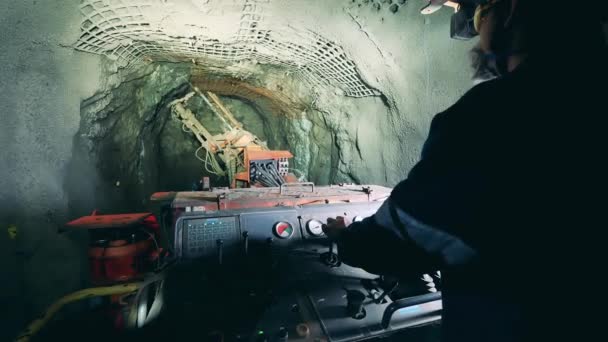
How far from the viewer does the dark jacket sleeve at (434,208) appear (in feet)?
2.27

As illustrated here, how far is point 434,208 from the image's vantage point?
72cm

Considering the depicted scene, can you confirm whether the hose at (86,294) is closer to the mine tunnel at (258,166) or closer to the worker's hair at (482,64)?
the mine tunnel at (258,166)

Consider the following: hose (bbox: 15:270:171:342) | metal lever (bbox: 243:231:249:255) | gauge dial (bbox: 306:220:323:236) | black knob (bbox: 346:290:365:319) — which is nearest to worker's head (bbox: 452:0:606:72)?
black knob (bbox: 346:290:365:319)

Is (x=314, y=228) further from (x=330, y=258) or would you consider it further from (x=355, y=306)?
(x=355, y=306)

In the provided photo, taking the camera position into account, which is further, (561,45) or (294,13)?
(294,13)

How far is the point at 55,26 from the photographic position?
231 centimetres

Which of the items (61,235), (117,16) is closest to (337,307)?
(61,235)

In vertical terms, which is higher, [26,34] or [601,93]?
[26,34]

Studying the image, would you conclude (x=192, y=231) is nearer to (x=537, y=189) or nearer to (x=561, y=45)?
(x=537, y=189)

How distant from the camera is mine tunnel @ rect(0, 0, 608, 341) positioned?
72cm

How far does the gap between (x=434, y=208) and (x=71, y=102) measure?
3.36 m

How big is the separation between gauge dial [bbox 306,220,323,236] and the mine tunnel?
11 millimetres

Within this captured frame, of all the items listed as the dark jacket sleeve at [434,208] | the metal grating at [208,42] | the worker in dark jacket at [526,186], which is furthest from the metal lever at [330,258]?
the metal grating at [208,42]

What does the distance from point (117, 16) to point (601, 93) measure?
12.2 ft
